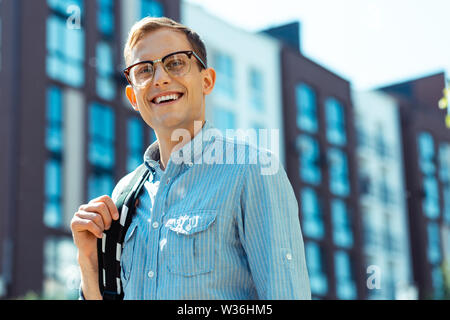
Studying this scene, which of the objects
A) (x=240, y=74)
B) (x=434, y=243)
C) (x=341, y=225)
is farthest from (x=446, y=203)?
(x=240, y=74)

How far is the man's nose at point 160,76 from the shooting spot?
2.84m

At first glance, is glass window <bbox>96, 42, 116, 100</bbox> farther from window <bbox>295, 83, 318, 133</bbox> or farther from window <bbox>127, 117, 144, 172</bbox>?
window <bbox>295, 83, 318, 133</bbox>

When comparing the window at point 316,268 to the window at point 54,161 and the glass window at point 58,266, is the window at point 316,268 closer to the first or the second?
the glass window at point 58,266

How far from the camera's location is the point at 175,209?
2.69 meters

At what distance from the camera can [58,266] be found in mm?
27094

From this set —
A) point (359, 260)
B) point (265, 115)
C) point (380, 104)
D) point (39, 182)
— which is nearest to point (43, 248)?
point (39, 182)

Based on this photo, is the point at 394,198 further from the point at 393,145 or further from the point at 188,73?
the point at 188,73

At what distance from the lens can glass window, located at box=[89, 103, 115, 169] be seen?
29422 mm

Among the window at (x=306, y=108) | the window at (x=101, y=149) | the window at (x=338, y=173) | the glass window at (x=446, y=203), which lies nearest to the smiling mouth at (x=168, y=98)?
the window at (x=101, y=149)

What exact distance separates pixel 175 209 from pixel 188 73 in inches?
19.7

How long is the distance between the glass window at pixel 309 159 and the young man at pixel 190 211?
35.8 meters

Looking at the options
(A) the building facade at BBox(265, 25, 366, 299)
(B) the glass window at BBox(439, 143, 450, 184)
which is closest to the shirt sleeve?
(A) the building facade at BBox(265, 25, 366, 299)

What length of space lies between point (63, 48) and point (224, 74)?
8613 mm

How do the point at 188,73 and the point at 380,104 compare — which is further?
the point at 380,104
